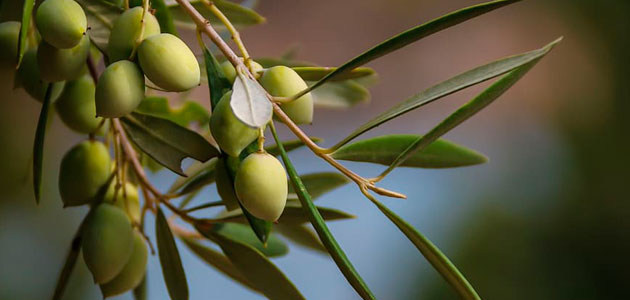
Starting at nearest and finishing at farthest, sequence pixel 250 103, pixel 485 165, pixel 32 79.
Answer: pixel 250 103, pixel 32 79, pixel 485 165

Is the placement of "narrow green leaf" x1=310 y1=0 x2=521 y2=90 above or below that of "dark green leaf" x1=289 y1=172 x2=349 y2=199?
above

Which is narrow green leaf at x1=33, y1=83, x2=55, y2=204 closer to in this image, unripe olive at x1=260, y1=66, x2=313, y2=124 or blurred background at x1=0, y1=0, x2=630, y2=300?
unripe olive at x1=260, y1=66, x2=313, y2=124

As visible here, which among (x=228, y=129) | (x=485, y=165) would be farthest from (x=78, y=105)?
(x=485, y=165)

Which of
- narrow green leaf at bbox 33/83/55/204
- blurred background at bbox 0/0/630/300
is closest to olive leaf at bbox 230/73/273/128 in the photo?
narrow green leaf at bbox 33/83/55/204

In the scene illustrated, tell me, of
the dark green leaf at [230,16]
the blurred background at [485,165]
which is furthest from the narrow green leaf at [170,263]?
the blurred background at [485,165]

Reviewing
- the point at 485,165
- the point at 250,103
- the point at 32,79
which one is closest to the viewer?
the point at 250,103

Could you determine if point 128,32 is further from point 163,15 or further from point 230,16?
point 230,16
